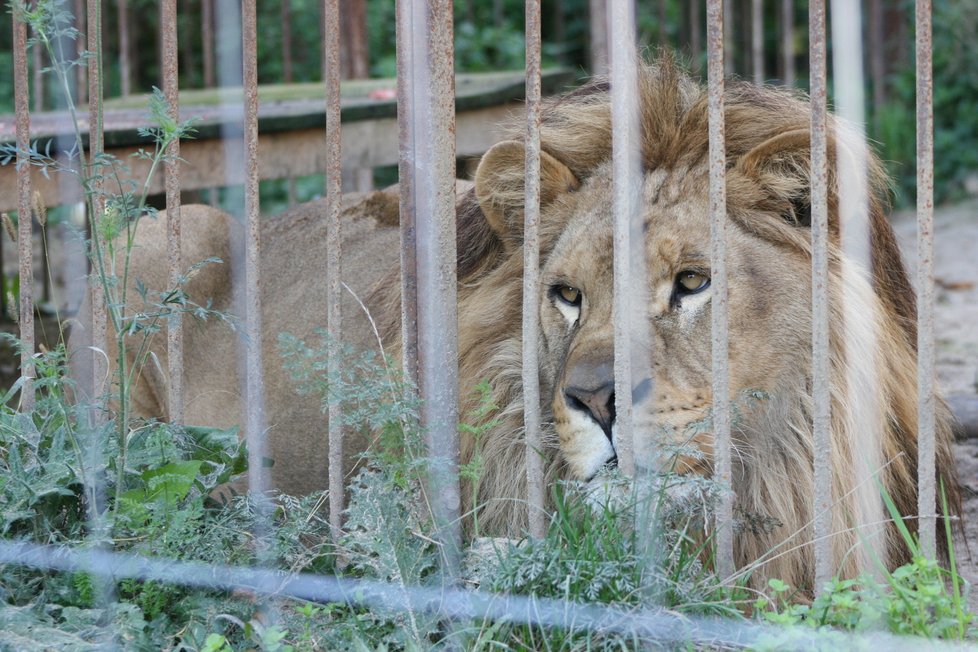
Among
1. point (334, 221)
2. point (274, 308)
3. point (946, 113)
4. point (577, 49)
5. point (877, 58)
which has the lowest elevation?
point (274, 308)

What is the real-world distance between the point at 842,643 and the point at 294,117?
12.6ft

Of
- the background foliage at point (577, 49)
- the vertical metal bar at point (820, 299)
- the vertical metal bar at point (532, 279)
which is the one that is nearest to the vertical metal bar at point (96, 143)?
the vertical metal bar at point (532, 279)

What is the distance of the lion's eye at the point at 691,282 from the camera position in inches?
121

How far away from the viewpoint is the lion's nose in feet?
9.47

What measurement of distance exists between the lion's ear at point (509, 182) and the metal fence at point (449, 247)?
0.21 metres

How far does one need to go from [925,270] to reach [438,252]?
112 centimetres

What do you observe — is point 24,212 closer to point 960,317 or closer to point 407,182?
point 407,182

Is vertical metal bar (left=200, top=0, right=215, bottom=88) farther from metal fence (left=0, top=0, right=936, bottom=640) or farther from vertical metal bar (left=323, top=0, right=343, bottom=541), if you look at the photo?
vertical metal bar (left=323, top=0, right=343, bottom=541)

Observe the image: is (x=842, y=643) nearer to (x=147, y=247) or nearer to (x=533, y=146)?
(x=533, y=146)

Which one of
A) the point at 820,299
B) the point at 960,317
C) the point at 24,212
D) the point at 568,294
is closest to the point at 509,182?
the point at 568,294

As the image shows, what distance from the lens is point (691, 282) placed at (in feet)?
10.2

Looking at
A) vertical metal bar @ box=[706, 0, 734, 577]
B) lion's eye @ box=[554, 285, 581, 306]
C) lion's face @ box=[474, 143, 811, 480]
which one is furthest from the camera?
lion's eye @ box=[554, 285, 581, 306]

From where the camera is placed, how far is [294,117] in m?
5.59

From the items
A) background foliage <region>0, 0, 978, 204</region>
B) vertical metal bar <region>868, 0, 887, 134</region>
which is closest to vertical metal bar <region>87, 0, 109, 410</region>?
background foliage <region>0, 0, 978, 204</region>
